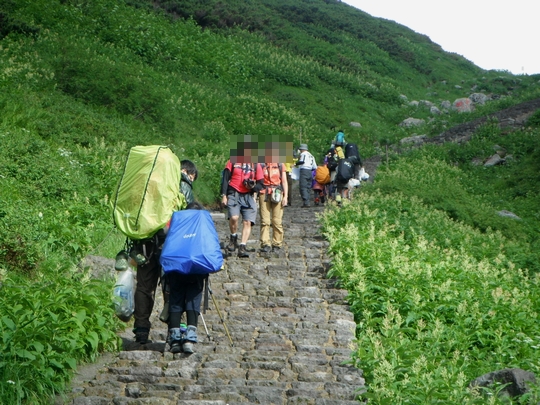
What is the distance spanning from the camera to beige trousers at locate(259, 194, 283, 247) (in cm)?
1323

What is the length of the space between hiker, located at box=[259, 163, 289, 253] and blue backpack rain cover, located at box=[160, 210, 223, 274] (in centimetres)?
499

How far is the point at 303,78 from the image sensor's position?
43.9 metres

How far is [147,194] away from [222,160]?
585 inches

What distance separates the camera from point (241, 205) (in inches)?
508

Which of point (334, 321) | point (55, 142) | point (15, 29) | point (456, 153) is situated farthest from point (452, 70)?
point (334, 321)

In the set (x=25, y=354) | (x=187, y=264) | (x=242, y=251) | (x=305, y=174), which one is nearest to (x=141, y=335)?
(x=187, y=264)

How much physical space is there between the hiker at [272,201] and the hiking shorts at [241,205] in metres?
0.29

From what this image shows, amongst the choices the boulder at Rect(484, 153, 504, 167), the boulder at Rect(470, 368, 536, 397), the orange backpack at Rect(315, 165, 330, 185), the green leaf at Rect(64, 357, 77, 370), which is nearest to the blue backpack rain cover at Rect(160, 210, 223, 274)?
the green leaf at Rect(64, 357, 77, 370)

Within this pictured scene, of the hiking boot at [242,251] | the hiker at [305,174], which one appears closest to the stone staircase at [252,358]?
the hiking boot at [242,251]

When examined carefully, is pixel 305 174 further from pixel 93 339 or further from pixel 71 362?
pixel 71 362

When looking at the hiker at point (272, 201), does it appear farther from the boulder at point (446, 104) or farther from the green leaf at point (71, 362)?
the boulder at point (446, 104)

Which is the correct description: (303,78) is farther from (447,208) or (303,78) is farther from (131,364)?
(131,364)

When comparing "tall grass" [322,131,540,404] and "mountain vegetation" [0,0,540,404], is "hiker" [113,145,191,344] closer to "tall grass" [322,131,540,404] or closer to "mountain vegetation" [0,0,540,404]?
"mountain vegetation" [0,0,540,404]

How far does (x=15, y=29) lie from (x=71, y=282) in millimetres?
21959
